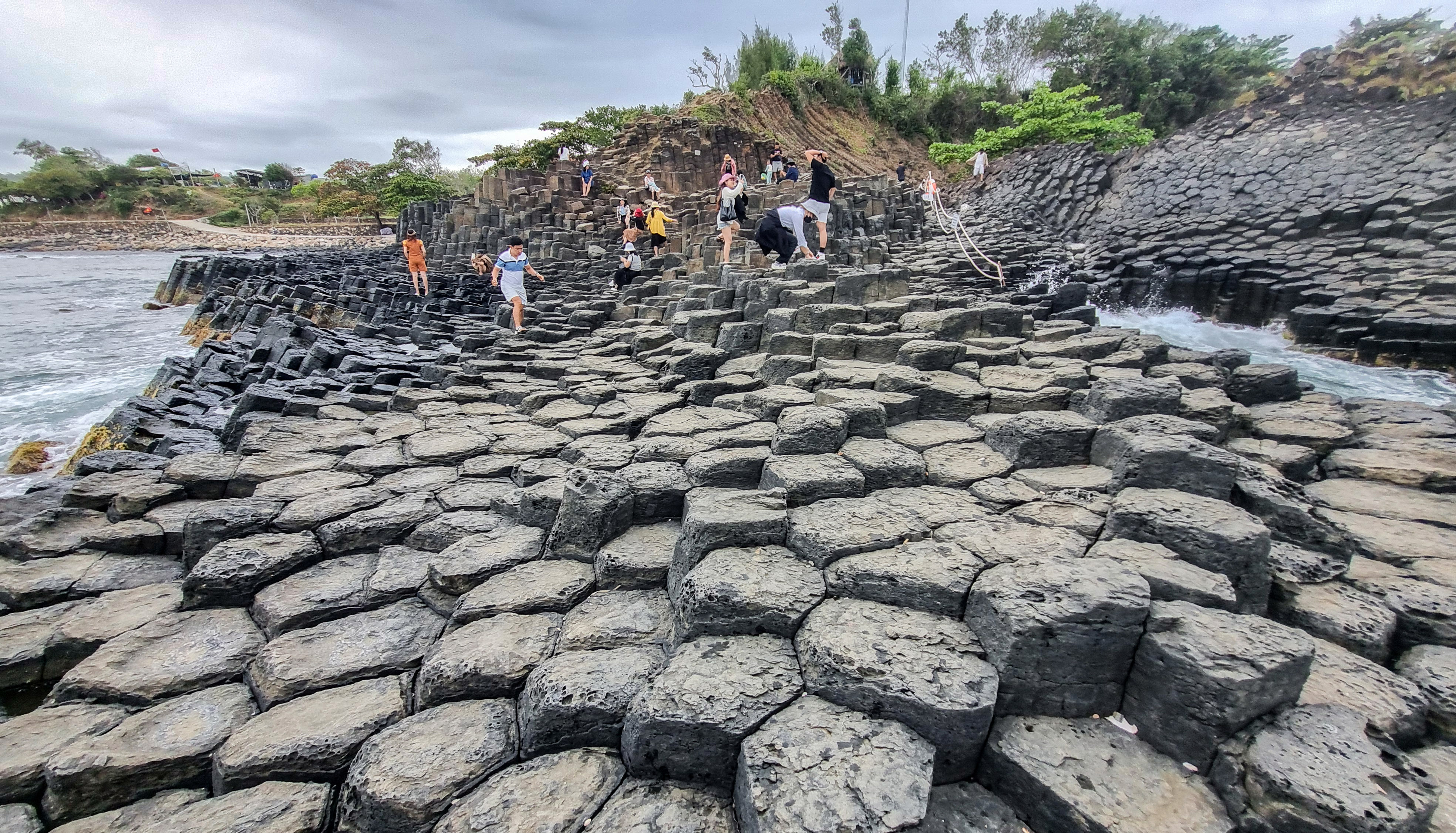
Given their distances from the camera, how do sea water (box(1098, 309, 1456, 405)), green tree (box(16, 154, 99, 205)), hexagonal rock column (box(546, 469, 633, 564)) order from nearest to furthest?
1. hexagonal rock column (box(546, 469, 633, 564))
2. sea water (box(1098, 309, 1456, 405))
3. green tree (box(16, 154, 99, 205))

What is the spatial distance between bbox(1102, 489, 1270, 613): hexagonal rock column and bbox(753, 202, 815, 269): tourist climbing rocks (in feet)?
23.3

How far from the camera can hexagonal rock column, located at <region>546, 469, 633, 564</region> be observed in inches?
133

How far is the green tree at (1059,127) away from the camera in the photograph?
27.5m

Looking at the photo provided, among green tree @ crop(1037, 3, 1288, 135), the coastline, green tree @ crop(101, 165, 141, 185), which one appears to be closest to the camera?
green tree @ crop(1037, 3, 1288, 135)

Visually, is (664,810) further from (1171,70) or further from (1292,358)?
(1171,70)

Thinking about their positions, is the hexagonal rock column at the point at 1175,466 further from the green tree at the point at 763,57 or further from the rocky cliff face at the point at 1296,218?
the green tree at the point at 763,57

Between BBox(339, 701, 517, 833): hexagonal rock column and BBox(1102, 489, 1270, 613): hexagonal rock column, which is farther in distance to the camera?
BBox(1102, 489, 1270, 613): hexagonal rock column

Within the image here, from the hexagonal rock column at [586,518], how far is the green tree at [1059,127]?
28924 millimetres

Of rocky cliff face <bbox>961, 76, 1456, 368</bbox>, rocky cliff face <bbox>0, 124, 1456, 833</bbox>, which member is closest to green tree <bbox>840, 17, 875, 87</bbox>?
rocky cliff face <bbox>961, 76, 1456, 368</bbox>

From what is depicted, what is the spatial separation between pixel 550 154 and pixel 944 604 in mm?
32086

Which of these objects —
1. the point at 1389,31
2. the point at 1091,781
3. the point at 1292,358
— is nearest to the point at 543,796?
the point at 1091,781

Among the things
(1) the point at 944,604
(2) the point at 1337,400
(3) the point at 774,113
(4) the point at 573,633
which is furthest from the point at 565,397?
(3) the point at 774,113

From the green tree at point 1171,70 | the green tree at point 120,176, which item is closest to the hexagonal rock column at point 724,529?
the green tree at point 1171,70

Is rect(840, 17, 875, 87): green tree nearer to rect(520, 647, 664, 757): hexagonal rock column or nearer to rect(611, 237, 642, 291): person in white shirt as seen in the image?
rect(611, 237, 642, 291): person in white shirt
